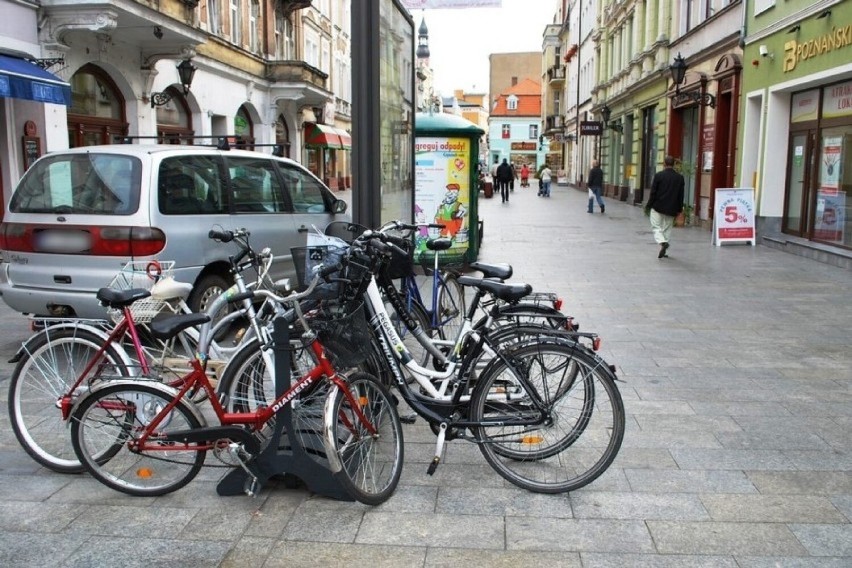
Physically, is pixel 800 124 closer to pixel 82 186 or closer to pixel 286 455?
pixel 82 186

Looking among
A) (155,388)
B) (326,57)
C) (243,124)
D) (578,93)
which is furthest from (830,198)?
(578,93)

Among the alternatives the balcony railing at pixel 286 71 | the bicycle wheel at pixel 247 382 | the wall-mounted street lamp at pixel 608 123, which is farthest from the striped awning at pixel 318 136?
the bicycle wheel at pixel 247 382

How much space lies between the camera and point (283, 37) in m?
30.1

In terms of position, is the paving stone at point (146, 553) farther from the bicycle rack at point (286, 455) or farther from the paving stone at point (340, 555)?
the bicycle rack at point (286, 455)

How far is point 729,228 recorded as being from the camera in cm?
1439

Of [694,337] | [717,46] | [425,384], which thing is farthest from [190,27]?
[425,384]

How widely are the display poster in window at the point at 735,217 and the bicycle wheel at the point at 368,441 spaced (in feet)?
39.8

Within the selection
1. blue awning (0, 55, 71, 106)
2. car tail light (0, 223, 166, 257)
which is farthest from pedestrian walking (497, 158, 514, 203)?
car tail light (0, 223, 166, 257)

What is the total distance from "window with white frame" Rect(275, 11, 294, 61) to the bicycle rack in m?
27.5

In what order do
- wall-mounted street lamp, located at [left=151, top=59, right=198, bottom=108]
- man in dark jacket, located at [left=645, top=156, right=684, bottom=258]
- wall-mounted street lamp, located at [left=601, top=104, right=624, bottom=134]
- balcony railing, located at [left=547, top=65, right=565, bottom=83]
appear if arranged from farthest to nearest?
balcony railing, located at [left=547, top=65, right=565, bottom=83], wall-mounted street lamp, located at [left=601, top=104, right=624, bottom=134], wall-mounted street lamp, located at [left=151, top=59, right=198, bottom=108], man in dark jacket, located at [left=645, top=156, right=684, bottom=258]

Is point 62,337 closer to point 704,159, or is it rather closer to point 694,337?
point 694,337

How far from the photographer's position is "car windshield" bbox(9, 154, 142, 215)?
19.5 ft

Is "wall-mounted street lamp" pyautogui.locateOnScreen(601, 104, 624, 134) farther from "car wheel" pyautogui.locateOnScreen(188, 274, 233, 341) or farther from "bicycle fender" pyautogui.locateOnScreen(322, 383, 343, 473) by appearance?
"bicycle fender" pyautogui.locateOnScreen(322, 383, 343, 473)

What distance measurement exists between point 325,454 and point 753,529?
76.3 inches
